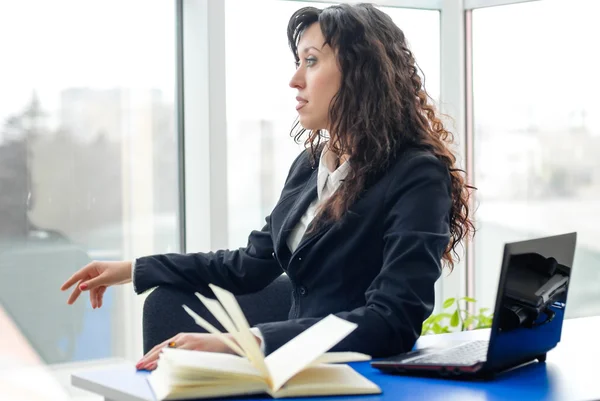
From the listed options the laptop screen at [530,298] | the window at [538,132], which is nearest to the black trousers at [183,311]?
the laptop screen at [530,298]

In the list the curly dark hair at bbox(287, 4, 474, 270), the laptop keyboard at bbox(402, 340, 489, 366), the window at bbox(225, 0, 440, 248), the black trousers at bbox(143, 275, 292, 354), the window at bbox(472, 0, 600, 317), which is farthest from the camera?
the window at bbox(472, 0, 600, 317)

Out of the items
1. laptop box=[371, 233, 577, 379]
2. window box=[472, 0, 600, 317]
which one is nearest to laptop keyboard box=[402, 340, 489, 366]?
laptop box=[371, 233, 577, 379]

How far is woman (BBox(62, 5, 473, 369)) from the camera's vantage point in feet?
5.71

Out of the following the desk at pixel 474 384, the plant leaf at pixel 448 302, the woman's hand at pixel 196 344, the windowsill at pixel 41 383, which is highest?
the woman's hand at pixel 196 344

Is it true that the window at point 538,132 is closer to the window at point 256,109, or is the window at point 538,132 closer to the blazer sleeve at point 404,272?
the window at point 256,109

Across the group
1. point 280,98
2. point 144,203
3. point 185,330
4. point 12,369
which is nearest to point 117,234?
point 144,203

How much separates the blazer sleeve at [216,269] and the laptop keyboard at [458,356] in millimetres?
702

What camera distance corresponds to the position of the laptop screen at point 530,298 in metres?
1.31

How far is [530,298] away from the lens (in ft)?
4.57

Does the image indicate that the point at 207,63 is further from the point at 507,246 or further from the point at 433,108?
the point at 507,246

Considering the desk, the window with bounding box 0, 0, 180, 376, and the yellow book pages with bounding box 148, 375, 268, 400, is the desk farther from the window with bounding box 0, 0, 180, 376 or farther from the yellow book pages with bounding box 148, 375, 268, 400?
the window with bounding box 0, 0, 180, 376

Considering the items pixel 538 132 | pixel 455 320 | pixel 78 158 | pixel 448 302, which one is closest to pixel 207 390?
pixel 78 158

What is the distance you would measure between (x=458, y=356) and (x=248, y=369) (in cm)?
39

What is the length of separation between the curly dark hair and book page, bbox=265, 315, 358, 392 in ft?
2.13
